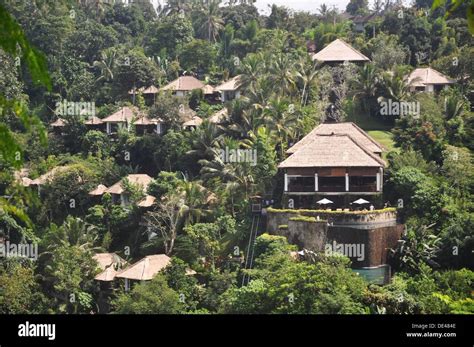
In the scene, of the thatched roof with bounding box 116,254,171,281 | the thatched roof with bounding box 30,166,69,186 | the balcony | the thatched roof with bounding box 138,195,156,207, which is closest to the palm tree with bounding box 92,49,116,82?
the thatched roof with bounding box 30,166,69,186

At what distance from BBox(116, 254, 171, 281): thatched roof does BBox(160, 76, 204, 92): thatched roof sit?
16050 millimetres

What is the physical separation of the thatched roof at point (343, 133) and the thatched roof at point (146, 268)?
6.79 m

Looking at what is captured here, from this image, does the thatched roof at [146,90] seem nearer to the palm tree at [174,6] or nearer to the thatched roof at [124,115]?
the thatched roof at [124,115]

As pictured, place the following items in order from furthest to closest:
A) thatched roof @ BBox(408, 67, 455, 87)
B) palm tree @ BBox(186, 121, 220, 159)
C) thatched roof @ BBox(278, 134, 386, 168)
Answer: thatched roof @ BBox(408, 67, 455, 87) → palm tree @ BBox(186, 121, 220, 159) → thatched roof @ BBox(278, 134, 386, 168)

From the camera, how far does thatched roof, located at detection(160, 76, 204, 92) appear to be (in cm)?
4580

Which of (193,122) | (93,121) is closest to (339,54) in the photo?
(193,122)

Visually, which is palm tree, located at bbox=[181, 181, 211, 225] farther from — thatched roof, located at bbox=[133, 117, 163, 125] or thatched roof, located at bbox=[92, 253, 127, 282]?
thatched roof, located at bbox=[133, 117, 163, 125]

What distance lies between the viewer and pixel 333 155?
3225 centimetres

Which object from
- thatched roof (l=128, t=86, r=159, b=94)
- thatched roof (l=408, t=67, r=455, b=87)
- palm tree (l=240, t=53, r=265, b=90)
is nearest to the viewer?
palm tree (l=240, t=53, r=265, b=90)

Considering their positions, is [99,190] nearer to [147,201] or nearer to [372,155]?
[147,201]

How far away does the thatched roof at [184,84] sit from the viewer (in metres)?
45.8

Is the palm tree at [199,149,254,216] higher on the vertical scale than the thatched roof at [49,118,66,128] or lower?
lower

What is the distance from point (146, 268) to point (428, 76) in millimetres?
18751
